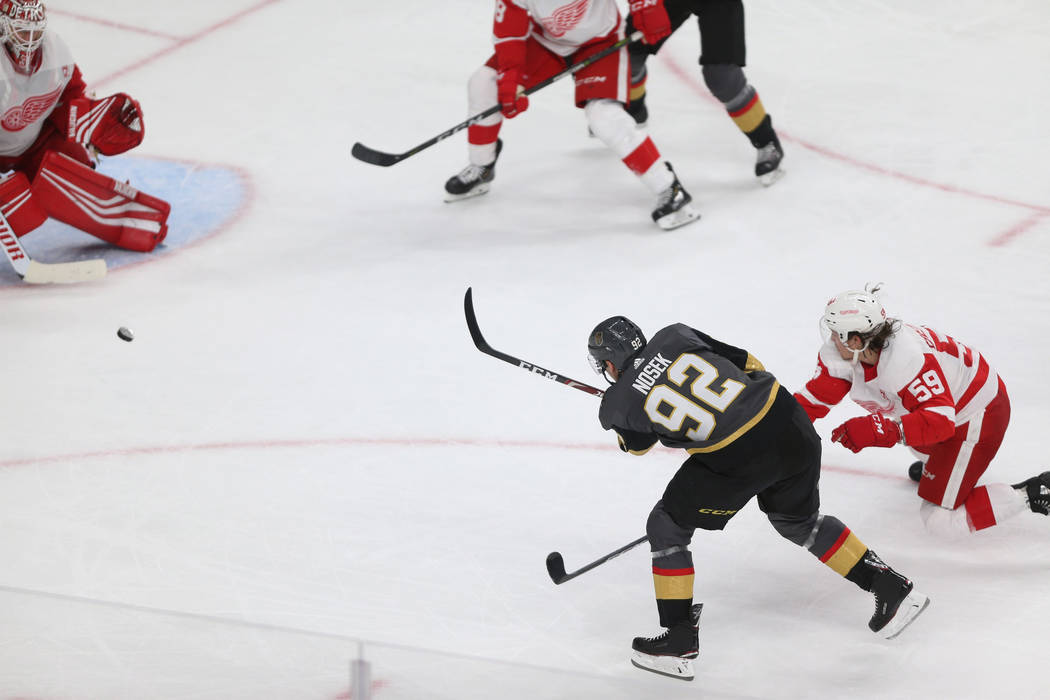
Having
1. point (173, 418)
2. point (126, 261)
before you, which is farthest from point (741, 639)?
point (126, 261)

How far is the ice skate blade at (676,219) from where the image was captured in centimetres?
456

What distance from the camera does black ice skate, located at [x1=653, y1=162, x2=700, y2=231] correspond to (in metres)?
4.55

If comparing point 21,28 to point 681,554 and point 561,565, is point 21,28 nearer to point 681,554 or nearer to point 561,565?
point 561,565

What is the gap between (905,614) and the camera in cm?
267

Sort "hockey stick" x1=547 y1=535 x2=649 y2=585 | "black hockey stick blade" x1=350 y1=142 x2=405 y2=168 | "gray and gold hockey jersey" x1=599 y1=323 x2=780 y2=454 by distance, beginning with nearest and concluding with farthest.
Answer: "gray and gold hockey jersey" x1=599 y1=323 x2=780 y2=454, "hockey stick" x1=547 y1=535 x2=649 y2=585, "black hockey stick blade" x1=350 y1=142 x2=405 y2=168

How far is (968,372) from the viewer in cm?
292

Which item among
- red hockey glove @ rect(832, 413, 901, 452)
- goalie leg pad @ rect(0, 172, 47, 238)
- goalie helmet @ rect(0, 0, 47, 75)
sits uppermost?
goalie helmet @ rect(0, 0, 47, 75)

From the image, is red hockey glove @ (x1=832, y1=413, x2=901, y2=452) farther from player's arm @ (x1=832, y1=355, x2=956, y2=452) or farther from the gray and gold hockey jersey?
the gray and gold hockey jersey

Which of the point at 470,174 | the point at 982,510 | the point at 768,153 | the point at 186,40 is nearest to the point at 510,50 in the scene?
the point at 470,174

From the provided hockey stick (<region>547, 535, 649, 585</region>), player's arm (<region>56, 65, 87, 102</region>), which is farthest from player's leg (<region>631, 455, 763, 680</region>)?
player's arm (<region>56, 65, 87, 102</region>)

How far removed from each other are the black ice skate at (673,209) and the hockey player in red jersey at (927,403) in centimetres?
163

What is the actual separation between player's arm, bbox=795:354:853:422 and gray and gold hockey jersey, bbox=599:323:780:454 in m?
0.31

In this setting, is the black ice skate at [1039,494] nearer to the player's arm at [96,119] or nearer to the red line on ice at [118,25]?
the player's arm at [96,119]

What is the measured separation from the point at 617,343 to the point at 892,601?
752 mm
